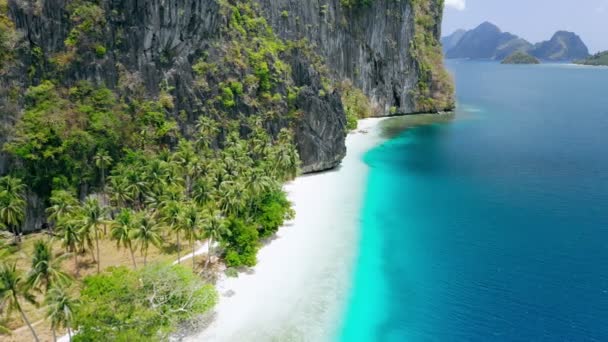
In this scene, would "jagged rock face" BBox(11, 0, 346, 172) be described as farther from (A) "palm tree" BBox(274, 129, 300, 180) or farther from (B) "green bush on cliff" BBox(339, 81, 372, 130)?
(B) "green bush on cliff" BBox(339, 81, 372, 130)

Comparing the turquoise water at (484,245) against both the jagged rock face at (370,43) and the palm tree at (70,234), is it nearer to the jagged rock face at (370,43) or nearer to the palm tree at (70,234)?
the palm tree at (70,234)

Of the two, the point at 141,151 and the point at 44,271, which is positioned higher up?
the point at 141,151

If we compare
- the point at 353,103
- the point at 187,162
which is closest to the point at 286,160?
the point at 187,162

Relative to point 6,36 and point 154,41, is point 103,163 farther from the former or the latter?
point 154,41

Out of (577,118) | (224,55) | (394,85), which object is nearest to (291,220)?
(224,55)

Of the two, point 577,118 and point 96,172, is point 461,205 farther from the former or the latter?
point 577,118
